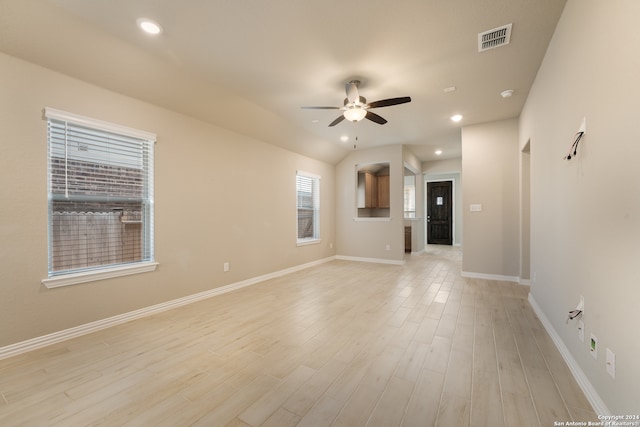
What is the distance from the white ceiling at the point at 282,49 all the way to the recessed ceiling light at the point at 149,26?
2.1 inches

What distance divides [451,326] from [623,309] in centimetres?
165

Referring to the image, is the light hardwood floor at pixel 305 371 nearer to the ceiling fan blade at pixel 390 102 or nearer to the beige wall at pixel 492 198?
the beige wall at pixel 492 198

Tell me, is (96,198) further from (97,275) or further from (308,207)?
(308,207)

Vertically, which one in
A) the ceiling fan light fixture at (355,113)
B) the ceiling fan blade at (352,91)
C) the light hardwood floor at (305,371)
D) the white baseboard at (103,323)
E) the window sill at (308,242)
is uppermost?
the ceiling fan blade at (352,91)

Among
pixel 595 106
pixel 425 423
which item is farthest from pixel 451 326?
pixel 595 106

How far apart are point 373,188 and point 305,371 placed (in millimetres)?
6431

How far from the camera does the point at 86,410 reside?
1.62 meters

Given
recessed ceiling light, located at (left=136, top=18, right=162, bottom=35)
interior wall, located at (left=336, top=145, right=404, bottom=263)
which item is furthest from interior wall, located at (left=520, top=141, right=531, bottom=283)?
recessed ceiling light, located at (left=136, top=18, right=162, bottom=35)

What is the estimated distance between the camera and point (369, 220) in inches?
259

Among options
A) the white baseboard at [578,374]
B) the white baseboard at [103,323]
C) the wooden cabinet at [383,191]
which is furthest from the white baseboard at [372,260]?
the white baseboard at [578,374]

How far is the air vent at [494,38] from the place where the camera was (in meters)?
2.35

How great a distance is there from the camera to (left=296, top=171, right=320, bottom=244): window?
6008 mm

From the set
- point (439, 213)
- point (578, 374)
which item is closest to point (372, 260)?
point (578, 374)

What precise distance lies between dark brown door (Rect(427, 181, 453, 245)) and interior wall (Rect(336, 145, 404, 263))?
15.1ft
